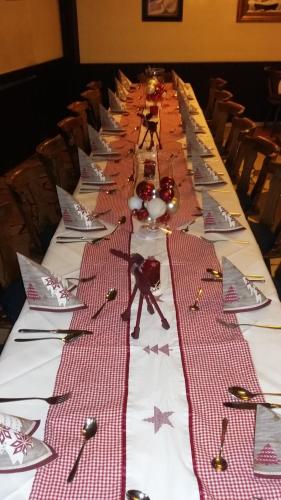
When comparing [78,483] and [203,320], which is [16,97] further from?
[78,483]

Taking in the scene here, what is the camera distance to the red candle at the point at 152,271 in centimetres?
123

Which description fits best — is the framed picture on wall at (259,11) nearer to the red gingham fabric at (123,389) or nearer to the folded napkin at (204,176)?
the folded napkin at (204,176)

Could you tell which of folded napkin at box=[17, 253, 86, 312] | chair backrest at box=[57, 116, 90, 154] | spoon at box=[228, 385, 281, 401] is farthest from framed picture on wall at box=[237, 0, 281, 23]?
spoon at box=[228, 385, 281, 401]

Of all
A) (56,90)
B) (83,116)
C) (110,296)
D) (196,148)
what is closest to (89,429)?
(110,296)

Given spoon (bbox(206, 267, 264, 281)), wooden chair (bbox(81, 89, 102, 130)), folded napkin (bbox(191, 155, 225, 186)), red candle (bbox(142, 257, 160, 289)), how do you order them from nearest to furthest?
1. red candle (bbox(142, 257, 160, 289))
2. spoon (bbox(206, 267, 264, 281))
3. folded napkin (bbox(191, 155, 225, 186))
4. wooden chair (bbox(81, 89, 102, 130))

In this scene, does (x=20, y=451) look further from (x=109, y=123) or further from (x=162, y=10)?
(x=162, y=10)

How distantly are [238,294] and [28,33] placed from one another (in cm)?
470

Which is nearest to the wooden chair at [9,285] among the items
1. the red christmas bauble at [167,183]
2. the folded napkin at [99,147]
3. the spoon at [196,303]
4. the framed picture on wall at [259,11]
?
the red christmas bauble at [167,183]

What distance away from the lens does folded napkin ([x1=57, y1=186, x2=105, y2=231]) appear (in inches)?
66.6

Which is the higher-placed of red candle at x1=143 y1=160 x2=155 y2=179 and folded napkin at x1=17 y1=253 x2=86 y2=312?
red candle at x1=143 y1=160 x2=155 y2=179

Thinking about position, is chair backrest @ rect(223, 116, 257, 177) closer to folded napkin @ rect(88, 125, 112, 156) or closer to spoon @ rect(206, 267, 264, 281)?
folded napkin @ rect(88, 125, 112, 156)

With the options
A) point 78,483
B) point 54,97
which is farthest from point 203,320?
point 54,97

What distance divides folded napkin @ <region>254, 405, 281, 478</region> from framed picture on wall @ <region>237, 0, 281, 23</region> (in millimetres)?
6376

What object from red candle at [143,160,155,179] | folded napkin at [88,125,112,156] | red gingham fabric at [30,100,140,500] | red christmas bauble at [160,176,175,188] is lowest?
red gingham fabric at [30,100,140,500]
